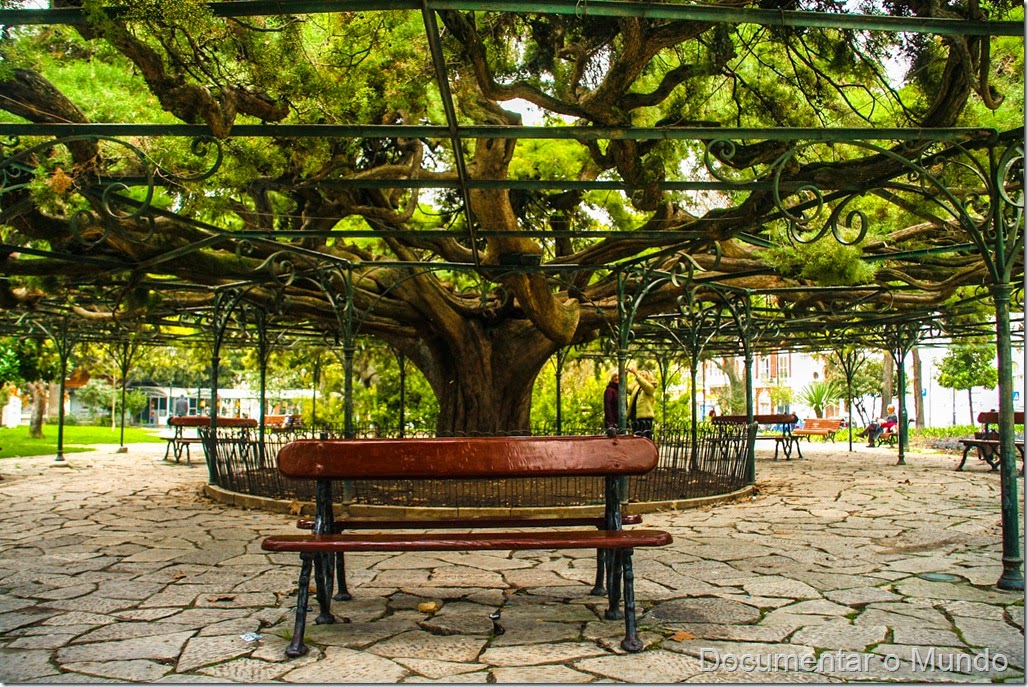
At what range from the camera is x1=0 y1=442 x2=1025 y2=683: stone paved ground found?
3.35 metres

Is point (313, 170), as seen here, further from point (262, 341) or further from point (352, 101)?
point (262, 341)

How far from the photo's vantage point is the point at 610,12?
3.53m

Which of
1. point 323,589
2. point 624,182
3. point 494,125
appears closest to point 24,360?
point 494,125

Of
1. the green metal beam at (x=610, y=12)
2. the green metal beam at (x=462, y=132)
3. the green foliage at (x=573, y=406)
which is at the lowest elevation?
the green foliage at (x=573, y=406)

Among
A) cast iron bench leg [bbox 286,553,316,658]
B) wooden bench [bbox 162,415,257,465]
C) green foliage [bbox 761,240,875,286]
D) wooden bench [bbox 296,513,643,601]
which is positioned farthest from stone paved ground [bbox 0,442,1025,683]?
wooden bench [bbox 162,415,257,465]

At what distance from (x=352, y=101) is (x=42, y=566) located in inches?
155

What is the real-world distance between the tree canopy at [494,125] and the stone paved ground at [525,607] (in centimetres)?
238

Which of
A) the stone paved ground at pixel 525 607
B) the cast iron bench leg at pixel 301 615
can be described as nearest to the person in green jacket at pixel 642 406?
the stone paved ground at pixel 525 607

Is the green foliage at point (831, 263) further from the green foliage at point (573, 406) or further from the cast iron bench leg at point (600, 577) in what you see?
the green foliage at point (573, 406)

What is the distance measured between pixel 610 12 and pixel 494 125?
7.82 feet

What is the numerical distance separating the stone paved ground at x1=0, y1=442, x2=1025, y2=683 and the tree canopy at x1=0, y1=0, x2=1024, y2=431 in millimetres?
2380

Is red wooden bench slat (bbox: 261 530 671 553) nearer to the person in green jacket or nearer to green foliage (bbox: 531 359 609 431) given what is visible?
the person in green jacket

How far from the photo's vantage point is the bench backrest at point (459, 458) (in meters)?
3.80

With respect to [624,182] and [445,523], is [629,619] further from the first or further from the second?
[624,182]
